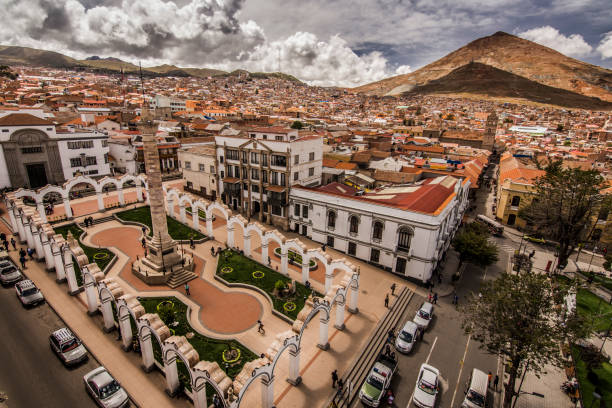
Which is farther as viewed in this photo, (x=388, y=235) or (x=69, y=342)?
(x=388, y=235)

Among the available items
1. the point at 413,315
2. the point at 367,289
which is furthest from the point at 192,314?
the point at 413,315

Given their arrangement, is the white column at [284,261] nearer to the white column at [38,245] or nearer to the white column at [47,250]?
the white column at [47,250]

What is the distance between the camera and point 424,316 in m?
24.6

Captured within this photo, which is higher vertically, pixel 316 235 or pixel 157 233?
pixel 157 233

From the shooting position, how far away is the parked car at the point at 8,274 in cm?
2450

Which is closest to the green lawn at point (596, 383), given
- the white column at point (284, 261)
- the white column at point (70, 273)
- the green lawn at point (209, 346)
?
the green lawn at point (209, 346)

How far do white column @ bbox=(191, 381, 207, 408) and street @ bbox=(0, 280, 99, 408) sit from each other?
581 cm

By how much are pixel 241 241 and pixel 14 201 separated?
23.8m

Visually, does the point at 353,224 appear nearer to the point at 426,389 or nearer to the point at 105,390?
the point at 426,389

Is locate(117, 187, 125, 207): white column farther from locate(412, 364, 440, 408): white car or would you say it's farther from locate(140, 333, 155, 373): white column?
locate(412, 364, 440, 408): white car

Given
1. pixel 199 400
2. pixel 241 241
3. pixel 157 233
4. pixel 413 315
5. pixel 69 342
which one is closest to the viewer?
pixel 199 400

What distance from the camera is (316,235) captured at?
37000 millimetres

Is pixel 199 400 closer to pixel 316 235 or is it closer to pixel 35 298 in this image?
pixel 35 298

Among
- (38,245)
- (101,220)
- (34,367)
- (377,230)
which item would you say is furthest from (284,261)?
(101,220)
